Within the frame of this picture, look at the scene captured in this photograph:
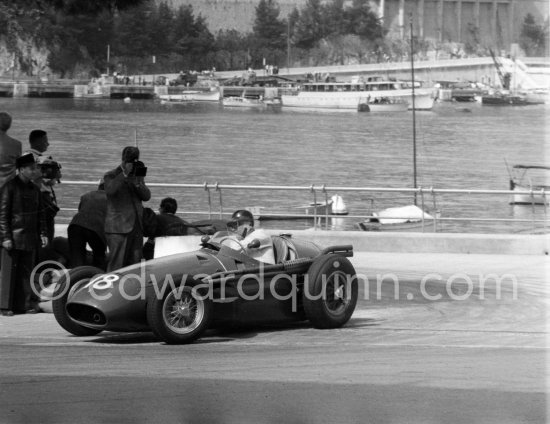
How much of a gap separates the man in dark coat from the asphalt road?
995mm

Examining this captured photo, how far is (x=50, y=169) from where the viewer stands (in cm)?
1252

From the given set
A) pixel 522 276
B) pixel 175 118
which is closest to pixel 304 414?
pixel 522 276

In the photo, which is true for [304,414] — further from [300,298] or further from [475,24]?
[475,24]

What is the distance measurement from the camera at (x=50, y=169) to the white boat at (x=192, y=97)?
412ft

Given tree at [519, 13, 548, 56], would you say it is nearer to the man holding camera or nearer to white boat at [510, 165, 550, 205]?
white boat at [510, 165, 550, 205]

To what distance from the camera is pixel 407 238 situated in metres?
16.8

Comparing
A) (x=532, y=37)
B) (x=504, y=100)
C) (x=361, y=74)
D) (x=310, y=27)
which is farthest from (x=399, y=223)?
(x=532, y=37)

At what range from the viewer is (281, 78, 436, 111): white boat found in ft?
415

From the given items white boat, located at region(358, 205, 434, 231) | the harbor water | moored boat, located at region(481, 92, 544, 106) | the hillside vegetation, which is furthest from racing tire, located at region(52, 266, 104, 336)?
moored boat, located at region(481, 92, 544, 106)

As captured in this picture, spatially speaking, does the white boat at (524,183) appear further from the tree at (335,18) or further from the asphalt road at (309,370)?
the tree at (335,18)

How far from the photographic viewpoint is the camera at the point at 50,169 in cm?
1243

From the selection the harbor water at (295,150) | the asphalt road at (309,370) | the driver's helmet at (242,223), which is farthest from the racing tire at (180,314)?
the harbor water at (295,150)

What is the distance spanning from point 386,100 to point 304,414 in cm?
12064

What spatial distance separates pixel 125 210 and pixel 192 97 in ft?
418
